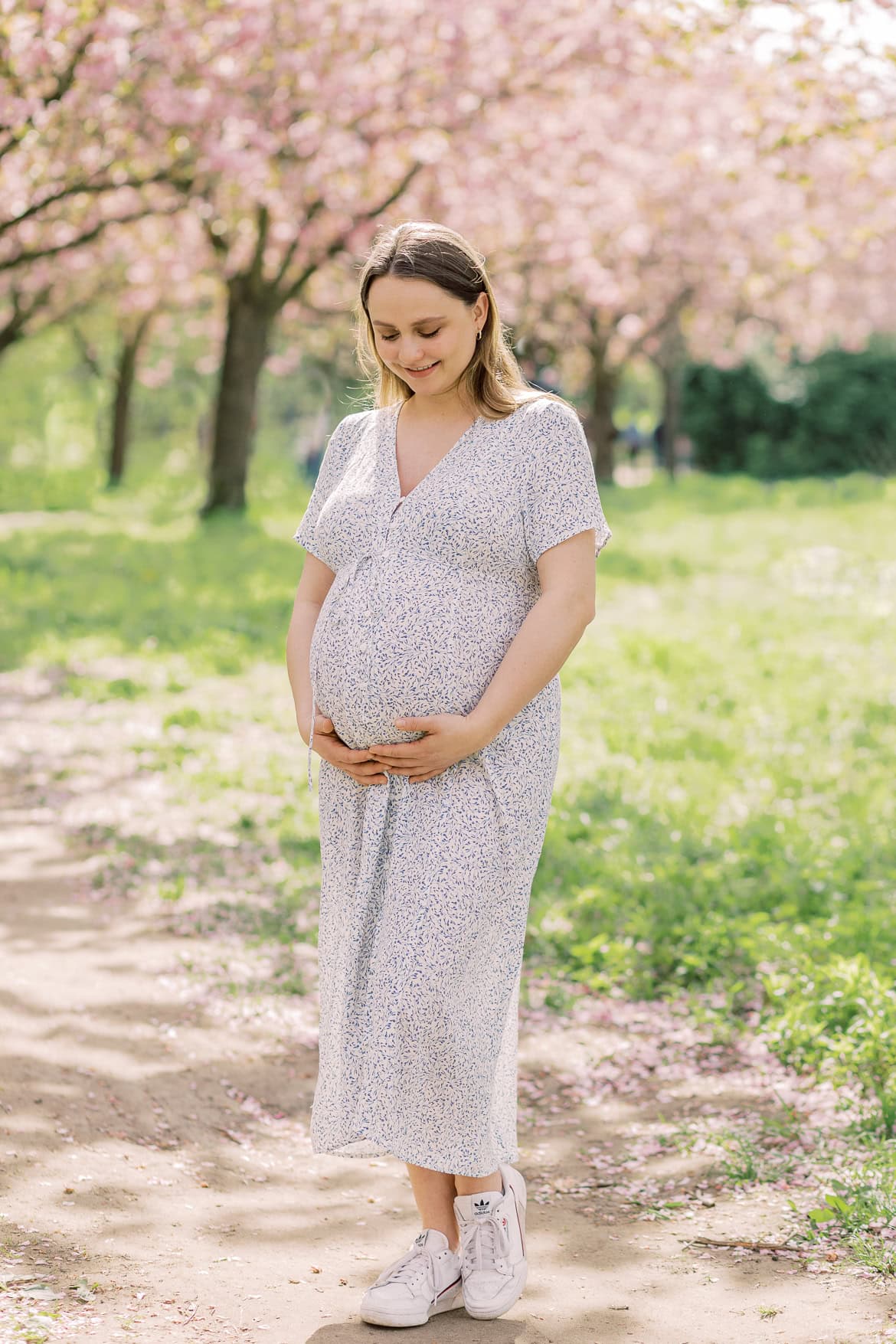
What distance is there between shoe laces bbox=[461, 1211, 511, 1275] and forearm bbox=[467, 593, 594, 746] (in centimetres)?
97

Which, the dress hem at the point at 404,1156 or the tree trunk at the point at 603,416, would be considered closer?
the dress hem at the point at 404,1156

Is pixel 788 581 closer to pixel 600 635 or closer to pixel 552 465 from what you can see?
pixel 600 635

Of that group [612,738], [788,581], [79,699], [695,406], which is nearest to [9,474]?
[695,406]

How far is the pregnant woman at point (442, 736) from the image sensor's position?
276 cm

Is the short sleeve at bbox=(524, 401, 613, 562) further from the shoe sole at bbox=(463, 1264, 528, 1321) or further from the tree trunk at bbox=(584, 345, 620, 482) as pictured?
the tree trunk at bbox=(584, 345, 620, 482)

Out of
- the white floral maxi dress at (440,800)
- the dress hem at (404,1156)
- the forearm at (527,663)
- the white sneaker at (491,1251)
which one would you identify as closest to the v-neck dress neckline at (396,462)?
the white floral maxi dress at (440,800)

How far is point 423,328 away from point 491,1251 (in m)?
1.78

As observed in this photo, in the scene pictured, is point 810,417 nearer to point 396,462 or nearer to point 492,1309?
point 396,462

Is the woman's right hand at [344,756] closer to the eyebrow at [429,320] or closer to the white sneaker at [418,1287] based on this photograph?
the eyebrow at [429,320]

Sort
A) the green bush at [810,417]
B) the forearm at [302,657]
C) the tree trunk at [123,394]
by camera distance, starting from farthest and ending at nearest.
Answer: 1. the green bush at [810,417]
2. the tree trunk at [123,394]
3. the forearm at [302,657]

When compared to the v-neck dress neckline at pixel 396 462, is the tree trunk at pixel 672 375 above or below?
above

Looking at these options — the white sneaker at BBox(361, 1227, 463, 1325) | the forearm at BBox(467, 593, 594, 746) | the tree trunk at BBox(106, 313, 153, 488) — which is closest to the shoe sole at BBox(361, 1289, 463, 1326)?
the white sneaker at BBox(361, 1227, 463, 1325)

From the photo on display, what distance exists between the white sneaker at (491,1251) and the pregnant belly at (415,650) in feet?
3.01

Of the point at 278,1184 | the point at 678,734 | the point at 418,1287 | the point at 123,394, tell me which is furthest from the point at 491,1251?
the point at 123,394
